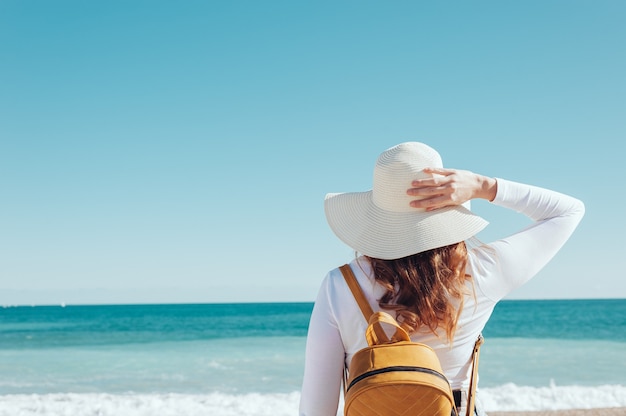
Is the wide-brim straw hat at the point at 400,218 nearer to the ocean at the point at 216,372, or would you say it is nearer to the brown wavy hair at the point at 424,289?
the brown wavy hair at the point at 424,289

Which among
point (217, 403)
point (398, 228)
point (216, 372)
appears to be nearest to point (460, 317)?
point (398, 228)

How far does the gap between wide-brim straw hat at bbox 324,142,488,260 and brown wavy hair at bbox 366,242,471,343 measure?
0.04m

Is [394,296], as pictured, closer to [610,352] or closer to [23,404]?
[23,404]

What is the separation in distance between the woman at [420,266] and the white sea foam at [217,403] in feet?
20.1

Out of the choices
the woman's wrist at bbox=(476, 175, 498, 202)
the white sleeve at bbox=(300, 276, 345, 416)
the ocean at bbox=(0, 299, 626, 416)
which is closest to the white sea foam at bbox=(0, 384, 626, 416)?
the ocean at bbox=(0, 299, 626, 416)

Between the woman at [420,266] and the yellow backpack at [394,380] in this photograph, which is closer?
the yellow backpack at [394,380]

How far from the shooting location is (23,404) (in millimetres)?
7926

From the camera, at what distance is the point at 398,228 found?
1.51m

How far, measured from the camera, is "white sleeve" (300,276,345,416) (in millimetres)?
1470

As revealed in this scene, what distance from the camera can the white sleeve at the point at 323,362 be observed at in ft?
4.82

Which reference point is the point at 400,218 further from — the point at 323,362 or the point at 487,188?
the point at 323,362

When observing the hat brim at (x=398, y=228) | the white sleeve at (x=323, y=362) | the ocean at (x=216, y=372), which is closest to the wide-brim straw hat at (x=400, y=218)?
the hat brim at (x=398, y=228)

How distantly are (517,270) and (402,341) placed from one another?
16.2 inches

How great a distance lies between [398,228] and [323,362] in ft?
1.22
